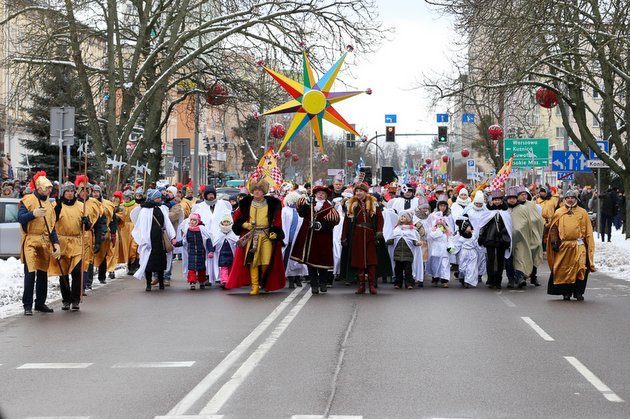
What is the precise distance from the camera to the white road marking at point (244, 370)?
855cm

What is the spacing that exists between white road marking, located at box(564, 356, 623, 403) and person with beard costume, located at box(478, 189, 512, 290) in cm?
917

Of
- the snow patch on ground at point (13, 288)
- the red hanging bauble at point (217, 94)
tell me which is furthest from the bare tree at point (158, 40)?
the snow patch on ground at point (13, 288)

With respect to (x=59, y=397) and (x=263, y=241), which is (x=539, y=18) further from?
(x=59, y=397)

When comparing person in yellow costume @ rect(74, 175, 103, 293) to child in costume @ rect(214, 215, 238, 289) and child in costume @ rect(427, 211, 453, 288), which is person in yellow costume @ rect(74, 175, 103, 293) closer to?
child in costume @ rect(214, 215, 238, 289)

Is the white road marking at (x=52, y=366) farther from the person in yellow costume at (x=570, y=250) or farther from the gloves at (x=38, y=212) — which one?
the person in yellow costume at (x=570, y=250)

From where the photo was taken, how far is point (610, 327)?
14.1 metres

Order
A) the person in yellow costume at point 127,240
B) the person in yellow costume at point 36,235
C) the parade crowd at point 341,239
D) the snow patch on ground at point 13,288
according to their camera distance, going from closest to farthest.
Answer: the person in yellow costume at point 36,235, the snow patch on ground at point 13,288, the parade crowd at point 341,239, the person in yellow costume at point 127,240

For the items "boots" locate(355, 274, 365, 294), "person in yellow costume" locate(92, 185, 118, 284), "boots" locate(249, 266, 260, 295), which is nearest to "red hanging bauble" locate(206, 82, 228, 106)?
"person in yellow costume" locate(92, 185, 118, 284)

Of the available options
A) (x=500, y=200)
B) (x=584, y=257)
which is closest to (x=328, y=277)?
(x=500, y=200)

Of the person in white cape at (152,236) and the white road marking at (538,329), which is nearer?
the white road marking at (538,329)

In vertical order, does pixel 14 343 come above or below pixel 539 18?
below

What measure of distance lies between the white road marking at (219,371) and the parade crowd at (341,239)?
141 inches

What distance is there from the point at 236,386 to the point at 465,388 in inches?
72.1

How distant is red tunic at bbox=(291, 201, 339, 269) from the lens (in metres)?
19.1
